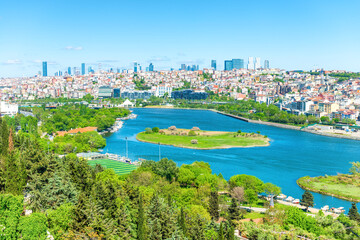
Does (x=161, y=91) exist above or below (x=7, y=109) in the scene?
above

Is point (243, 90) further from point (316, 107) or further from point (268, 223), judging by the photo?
point (268, 223)

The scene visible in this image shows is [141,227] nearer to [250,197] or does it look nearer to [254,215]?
[254,215]

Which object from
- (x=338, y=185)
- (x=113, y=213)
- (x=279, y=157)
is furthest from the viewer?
(x=279, y=157)

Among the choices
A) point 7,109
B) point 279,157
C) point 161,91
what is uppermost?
point 161,91

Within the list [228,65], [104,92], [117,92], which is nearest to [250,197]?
[117,92]

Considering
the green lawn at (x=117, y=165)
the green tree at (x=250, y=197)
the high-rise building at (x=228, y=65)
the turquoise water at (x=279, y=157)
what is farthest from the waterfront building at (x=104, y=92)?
the high-rise building at (x=228, y=65)

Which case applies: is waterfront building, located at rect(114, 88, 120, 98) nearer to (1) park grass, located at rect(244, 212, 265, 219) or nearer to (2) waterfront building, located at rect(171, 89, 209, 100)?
(2) waterfront building, located at rect(171, 89, 209, 100)
